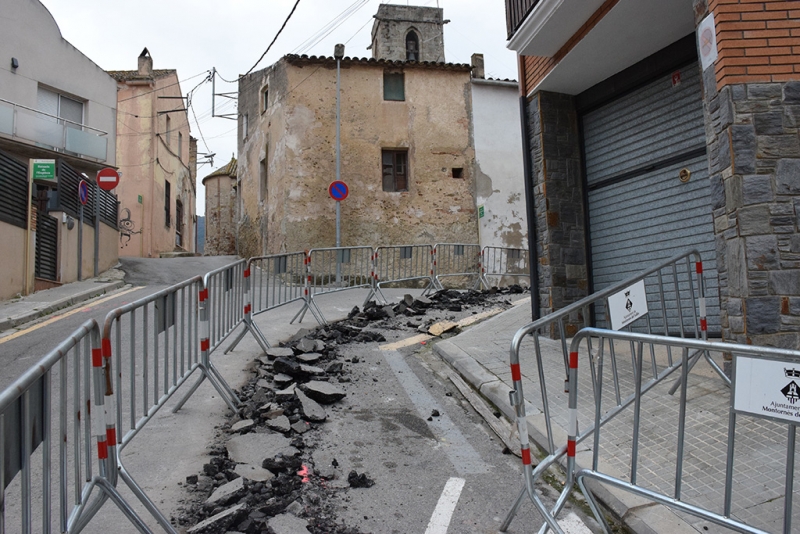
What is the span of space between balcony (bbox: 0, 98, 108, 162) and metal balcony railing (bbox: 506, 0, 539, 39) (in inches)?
700

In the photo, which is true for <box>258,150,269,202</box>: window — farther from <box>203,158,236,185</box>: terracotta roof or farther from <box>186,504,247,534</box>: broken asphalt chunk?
<box>186,504,247,534</box>: broken asphalt chunk

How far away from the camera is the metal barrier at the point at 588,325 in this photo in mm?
3035

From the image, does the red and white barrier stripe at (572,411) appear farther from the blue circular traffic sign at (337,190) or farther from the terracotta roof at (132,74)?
the terracotta roof at (132,74)

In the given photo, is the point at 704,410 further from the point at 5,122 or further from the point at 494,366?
the point at 5,122

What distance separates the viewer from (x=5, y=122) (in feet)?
59.0

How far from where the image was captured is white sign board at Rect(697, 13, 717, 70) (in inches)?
185

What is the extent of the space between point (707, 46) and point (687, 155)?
180 centimetres

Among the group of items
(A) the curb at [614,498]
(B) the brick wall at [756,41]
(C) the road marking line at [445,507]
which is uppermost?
(B) the brick wall at [756,41]

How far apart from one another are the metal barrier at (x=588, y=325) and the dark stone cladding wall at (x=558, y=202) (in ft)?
1.61

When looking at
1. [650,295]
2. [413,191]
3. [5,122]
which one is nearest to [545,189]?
[650,295]

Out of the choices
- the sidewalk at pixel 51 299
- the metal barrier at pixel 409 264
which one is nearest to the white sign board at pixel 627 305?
the metal barrier at pixel 409 264

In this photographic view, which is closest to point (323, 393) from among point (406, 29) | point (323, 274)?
point (323, 274)

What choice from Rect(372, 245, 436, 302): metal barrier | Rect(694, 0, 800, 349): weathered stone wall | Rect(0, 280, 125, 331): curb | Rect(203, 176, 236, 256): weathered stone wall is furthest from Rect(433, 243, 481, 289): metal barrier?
Rect(203, 176, 236, 256): weathered stone wall

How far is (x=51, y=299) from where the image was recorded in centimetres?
1121
